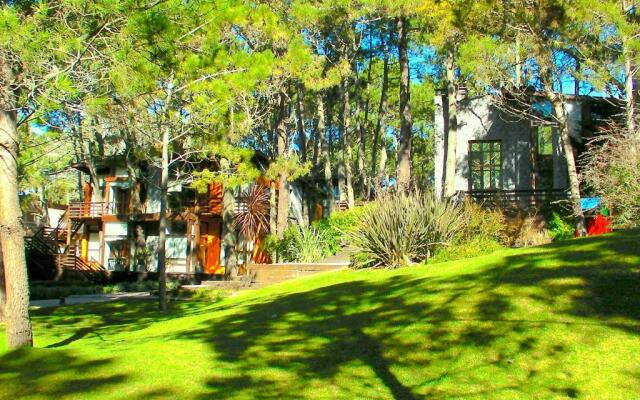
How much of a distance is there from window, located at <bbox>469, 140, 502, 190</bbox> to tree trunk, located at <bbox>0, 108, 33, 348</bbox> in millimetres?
19659

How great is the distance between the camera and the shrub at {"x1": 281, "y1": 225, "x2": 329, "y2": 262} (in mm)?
23625

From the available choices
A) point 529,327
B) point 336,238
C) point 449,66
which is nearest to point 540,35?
point 449,66

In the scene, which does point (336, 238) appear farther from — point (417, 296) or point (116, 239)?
point (116, 239)

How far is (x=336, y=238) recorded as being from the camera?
24.3 meters

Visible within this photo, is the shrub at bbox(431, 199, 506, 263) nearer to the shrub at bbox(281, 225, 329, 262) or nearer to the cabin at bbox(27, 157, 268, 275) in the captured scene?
the shrub at bbox(281, 225, 329, 262)

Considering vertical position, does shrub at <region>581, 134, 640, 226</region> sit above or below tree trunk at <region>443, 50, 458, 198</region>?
below

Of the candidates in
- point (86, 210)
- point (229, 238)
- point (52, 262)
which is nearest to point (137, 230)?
point (86, 210)

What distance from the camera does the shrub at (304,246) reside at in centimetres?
Result: 2362

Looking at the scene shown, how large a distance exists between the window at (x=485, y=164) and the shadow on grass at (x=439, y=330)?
51.2 feet

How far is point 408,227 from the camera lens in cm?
1514

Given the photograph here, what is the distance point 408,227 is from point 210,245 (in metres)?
22.8

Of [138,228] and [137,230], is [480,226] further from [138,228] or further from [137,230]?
[137,230]

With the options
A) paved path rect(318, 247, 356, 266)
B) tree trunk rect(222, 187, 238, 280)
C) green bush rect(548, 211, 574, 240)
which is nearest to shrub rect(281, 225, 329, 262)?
paved path rect(318, 247, 356, 266)

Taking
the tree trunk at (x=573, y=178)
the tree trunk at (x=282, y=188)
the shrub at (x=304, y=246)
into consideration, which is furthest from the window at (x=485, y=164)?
the tree trunk at (x=282, y=188)
